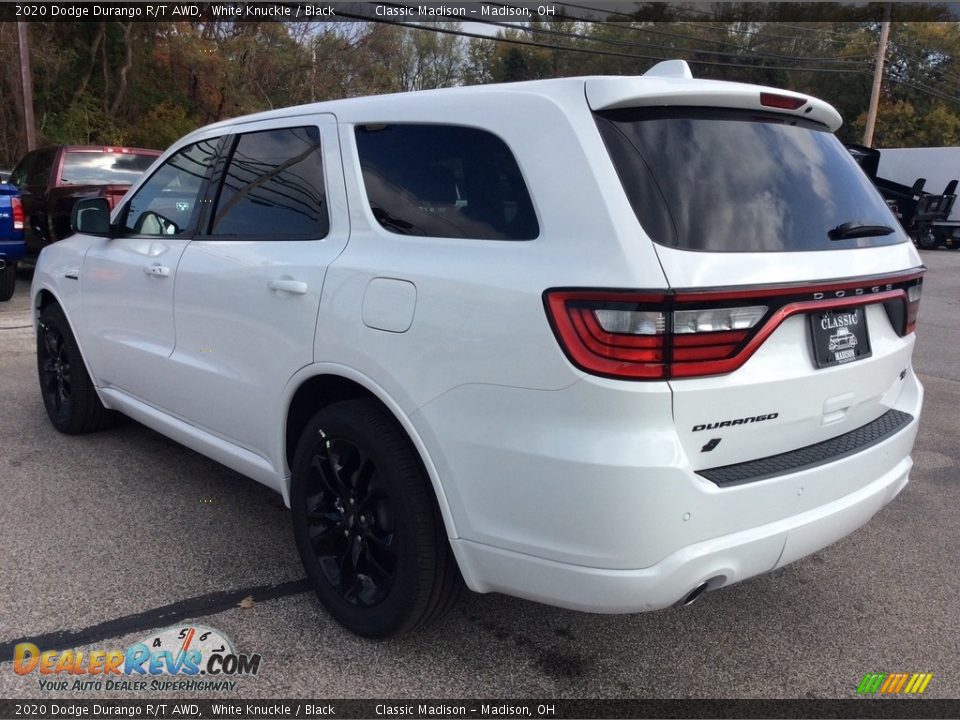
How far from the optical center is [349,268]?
2684 mm

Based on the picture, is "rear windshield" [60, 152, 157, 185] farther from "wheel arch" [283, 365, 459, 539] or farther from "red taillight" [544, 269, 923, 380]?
"red taillight" [544, 269, 923, 380]

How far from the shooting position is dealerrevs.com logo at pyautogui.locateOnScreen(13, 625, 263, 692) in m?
2.58

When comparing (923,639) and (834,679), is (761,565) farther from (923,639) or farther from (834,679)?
(923,639)

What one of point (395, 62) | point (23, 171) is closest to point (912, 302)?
point (23, 171)

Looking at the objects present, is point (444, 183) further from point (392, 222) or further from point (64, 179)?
point (64, 179)

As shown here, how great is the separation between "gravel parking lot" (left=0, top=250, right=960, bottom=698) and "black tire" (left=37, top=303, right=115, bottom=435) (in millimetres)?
558

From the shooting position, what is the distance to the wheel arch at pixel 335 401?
241 cm

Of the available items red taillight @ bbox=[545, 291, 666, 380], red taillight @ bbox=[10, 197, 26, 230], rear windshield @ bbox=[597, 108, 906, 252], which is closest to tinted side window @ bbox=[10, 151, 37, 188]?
red taillight @ bbox=[10, 197, 26, 230]

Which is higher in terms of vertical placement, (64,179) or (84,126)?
(84,126)

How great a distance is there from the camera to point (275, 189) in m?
3.24

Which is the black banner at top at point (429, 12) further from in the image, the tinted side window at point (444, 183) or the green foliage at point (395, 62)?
the tinted side window at point (444, 183)

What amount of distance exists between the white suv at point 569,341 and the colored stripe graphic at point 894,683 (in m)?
0.55

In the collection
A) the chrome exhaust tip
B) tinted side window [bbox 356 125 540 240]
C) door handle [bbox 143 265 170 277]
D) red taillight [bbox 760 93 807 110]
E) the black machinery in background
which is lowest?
the black machinery in background

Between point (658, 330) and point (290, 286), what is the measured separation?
142 centimetres
